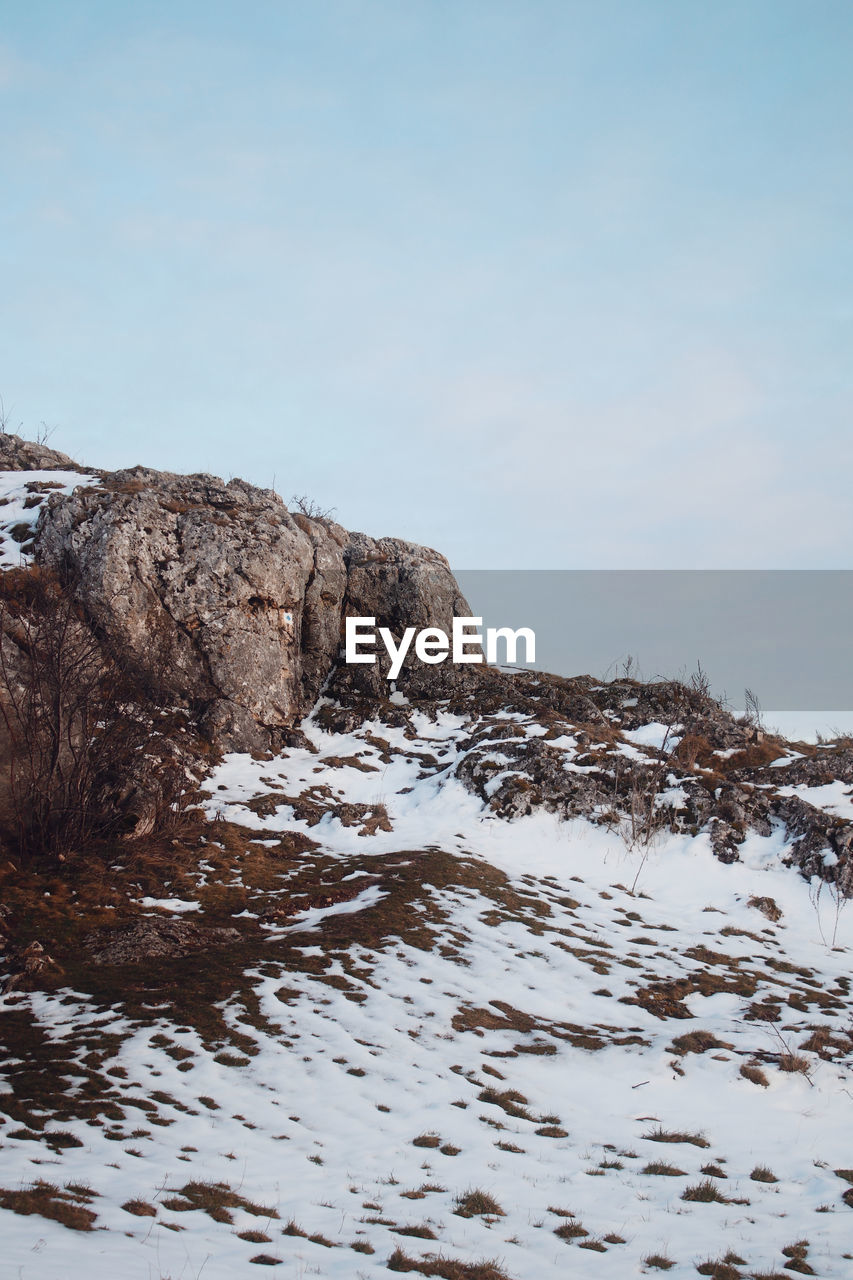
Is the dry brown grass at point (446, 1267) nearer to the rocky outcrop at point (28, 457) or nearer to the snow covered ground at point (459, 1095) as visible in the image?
the snow covered ground at point (459, 1095)

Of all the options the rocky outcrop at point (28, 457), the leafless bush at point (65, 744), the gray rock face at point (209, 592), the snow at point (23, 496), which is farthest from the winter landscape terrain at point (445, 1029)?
the rocky outcrop at point (28, 457)

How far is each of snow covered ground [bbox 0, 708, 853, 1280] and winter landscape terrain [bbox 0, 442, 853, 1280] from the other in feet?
0.16

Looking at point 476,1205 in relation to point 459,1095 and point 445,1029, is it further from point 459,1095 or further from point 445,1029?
point 445,1029

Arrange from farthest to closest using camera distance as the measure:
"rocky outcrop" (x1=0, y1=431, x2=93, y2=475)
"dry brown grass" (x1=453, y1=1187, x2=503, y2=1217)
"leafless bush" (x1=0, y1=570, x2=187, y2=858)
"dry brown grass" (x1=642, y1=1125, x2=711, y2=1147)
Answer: "rocky outcrop" (x1=0, y1=431, x2=93, y2=475), "leafless bush" (x1=0, y1=570, x2=187, y2=858), "dry brown grass" (x1=642, y1=1125, x2=711, y2=1147), "dry brown grass" (x1=453, y1=1187, x2=503, y2=1217)

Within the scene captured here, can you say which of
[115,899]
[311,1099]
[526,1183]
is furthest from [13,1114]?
[115,899]

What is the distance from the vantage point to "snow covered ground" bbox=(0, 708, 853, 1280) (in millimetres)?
6938

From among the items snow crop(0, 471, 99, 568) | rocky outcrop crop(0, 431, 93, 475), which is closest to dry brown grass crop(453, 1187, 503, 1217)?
snow crop(0, 471, 99, 568)

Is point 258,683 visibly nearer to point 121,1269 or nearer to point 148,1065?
point 148,1065

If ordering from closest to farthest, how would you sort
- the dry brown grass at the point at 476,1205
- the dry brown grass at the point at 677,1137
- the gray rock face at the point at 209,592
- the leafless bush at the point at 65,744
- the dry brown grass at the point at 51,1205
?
1. the dry brown grass at the point at 51,1205
2. the dry brown grass at the point at 476,1205
3. the dry brown grass at the point at 677,1137
4. the leafless bush at the point at 65,744
5. the gray rock face at the point at 209,592

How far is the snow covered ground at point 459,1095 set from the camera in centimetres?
694

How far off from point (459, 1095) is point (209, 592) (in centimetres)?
2245

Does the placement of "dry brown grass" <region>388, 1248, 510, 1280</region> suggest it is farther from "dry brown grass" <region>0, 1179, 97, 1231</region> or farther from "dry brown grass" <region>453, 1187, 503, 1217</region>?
"dry brown grass" <region>0, 1179, 97, 1231</region>

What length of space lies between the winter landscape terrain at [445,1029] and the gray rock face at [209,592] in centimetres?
278

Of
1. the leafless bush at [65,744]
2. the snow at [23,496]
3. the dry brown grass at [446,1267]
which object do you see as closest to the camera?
the dry brown grass at [446,1267]
